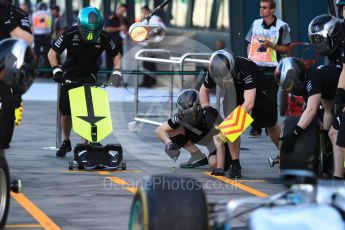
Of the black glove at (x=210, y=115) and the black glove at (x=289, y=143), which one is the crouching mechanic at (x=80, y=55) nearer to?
the black glove at (x=210, y=115)

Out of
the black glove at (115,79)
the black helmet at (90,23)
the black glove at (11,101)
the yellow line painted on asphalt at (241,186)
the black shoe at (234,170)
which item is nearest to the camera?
the black glove at (11,101)

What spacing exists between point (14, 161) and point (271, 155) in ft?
11.2

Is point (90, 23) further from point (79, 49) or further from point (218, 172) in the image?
point (218, 172)

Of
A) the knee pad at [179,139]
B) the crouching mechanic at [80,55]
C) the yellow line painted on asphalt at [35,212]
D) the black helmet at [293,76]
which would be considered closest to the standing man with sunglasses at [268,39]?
the crouching mechanic at [80,55]

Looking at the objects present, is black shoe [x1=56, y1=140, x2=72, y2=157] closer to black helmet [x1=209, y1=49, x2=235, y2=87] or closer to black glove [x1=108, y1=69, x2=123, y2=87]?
black glove [x1=108, y1=69, x2=123, y2=87]

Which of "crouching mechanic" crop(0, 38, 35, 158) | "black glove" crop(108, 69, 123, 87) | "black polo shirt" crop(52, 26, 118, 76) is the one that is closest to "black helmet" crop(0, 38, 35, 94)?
"crouching mechanic" crop(0, 38, 35, 158)

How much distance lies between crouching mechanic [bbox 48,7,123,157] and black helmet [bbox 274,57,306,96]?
2546mm

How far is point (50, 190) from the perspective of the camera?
11.6m

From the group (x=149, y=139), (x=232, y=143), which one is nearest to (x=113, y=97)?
(x=149, y=139)

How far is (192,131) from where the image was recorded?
43.8 ft

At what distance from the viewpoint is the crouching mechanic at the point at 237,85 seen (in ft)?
40.6

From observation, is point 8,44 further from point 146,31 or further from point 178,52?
point 178,52

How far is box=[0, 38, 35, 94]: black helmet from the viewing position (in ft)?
31.7

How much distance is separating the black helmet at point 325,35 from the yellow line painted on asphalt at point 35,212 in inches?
134
